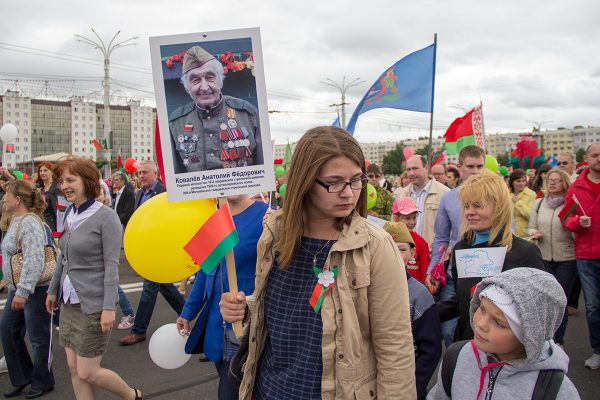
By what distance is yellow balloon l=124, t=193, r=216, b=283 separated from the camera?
2.62 m

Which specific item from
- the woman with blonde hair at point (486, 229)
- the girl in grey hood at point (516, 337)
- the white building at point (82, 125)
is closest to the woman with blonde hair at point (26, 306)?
the woman with blonde hair at point (486, 229)

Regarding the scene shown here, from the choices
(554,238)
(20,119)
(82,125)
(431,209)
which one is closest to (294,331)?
(431,209)

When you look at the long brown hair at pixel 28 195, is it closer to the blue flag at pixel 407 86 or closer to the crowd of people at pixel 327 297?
the crowd of people at pixel 327 297

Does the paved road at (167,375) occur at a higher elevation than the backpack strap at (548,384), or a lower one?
lower

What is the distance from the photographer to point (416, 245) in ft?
12.5

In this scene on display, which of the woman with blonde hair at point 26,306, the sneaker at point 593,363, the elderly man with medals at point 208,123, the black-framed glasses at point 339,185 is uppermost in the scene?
the elderly man with medals at point 208,123

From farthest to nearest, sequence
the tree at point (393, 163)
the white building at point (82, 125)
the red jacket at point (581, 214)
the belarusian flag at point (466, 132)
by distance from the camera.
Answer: the white building at point (82, 125), the tree at point (393, 163), the belarusian flag at point (466, 132), the red jacket at point (581, 214)

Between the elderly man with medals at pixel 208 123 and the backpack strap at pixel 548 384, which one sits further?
the elderly man with medals at pixel 208 123

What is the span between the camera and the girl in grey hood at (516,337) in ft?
5.47

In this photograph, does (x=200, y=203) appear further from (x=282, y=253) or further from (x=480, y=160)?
(x=480, y=160)

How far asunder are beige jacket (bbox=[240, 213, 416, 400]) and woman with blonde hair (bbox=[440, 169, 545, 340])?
123 cm

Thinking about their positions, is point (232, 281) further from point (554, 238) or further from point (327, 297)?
point (554, 238)

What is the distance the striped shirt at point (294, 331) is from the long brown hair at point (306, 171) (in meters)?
0.07

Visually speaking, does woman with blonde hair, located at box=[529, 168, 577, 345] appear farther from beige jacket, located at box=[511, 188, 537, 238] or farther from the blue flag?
the blue flag
